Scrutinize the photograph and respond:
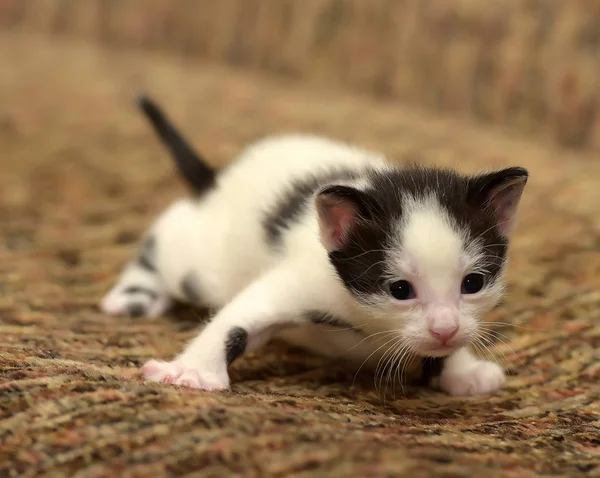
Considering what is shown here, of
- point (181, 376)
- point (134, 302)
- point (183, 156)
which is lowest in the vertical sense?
point (181, 376)

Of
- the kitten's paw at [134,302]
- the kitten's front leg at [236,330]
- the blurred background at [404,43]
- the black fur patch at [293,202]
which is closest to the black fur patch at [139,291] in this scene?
the kitten's paw at [134,302]

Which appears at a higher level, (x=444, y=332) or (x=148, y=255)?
(x=148, y=255)

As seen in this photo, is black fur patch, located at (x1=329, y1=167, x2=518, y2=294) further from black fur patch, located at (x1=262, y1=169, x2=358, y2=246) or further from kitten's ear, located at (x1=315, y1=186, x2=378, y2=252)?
black fur patch, located at (x1=262, y1=169, x2=358, y2=246)

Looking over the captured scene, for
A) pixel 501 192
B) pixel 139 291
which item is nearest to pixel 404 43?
pixel 139 291

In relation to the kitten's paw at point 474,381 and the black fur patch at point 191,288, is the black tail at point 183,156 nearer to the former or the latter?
the black fur patch at point 191,288

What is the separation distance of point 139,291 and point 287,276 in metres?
0.73

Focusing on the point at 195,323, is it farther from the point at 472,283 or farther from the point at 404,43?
the point at 404,43

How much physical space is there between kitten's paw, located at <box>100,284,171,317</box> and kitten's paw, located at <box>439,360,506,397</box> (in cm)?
91

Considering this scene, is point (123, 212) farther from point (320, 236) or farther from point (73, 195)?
point (320, 236)

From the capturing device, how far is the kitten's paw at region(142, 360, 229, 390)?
5.01 ft

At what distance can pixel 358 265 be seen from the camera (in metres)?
1.54

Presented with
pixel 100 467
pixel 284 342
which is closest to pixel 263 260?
pixel 284 342

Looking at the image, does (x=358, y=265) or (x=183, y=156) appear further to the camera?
(x=183, y=156)

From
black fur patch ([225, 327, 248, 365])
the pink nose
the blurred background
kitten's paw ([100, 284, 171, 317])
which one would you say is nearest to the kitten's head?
the pink nose
